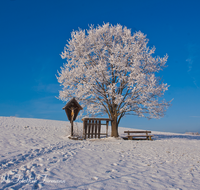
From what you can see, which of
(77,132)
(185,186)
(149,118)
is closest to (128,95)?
(149,118)

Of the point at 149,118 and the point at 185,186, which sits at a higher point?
the point at 149,118

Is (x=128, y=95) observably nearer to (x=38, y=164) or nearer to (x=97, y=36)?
(x=97, y=36)

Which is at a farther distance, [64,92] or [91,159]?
[64,92]

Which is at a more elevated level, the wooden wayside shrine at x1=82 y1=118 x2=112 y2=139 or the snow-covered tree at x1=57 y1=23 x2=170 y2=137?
the snow-covered tree at x1=57 y1=23 x2=170 y2=137

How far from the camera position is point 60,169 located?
5.07m

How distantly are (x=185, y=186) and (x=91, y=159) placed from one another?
3.40 meters

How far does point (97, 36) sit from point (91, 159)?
43.8 feet

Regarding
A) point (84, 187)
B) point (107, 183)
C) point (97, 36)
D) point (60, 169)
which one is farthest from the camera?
point (97, 36)

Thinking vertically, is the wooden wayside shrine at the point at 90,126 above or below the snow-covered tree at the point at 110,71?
below

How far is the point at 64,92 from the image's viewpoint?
15.8 meters

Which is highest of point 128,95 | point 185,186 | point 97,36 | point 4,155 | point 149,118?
point 97,36

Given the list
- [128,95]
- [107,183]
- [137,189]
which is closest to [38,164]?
[107,183]

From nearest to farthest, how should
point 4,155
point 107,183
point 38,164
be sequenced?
point 107,183, point 38,164, point 4,155

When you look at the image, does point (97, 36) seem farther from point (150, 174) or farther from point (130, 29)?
point (150, 174)
